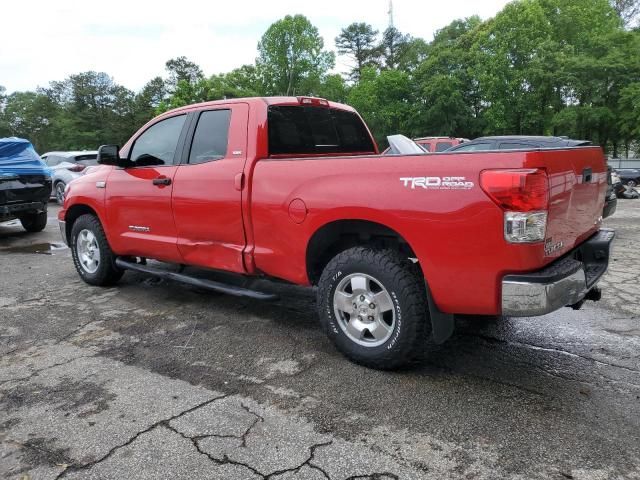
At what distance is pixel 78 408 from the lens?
3.01 metres

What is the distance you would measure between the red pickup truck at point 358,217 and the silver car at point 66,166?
10594 mm

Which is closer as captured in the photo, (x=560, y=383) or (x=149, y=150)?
(x=560, y=383)

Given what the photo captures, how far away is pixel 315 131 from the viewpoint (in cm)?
455

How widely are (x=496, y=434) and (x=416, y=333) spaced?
2.48 feet

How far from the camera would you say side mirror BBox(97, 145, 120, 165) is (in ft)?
16.1

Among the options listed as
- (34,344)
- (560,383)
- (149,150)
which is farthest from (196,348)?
(560,383)

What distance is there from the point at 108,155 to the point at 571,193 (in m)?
4.08

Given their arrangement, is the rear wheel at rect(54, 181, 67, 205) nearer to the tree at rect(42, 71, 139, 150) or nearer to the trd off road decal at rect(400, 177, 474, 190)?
the trd off road decal at rect(400, 177, 474, 190)

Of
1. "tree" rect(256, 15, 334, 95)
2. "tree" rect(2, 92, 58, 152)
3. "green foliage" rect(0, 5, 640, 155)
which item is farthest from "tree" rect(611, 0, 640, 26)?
"tree" rect(2, 92, 58, 152)

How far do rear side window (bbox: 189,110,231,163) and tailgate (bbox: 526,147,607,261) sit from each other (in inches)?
99.7

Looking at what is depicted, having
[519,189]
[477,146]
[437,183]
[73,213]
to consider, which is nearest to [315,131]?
[437,183]

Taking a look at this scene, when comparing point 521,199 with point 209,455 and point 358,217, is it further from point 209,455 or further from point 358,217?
point 209,455

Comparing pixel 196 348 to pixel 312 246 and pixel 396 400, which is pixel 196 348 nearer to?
pixel 312 246

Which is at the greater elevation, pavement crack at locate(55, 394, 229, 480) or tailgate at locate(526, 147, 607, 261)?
tailgate at locate(526, 147, 607, 261)
